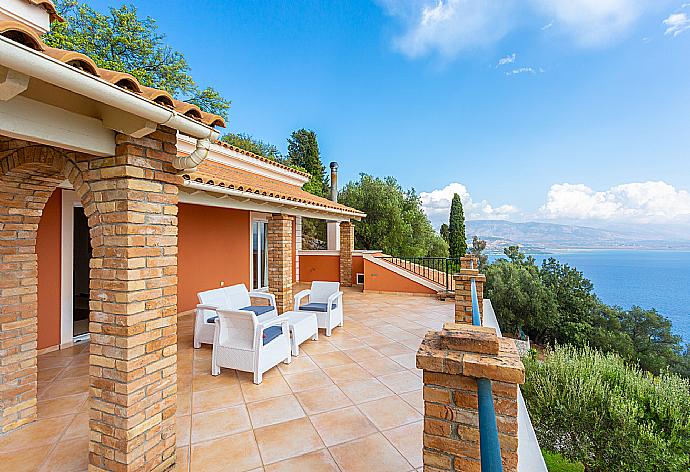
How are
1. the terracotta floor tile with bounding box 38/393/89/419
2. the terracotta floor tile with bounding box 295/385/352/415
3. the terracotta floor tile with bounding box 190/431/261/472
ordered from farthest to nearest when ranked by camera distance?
1. the terracotta floor tile with bounding box 295/385/352/415
2. the terracotta floor tile with bounding box 38/393/89/419
3. the terracotta floor tile with bounding box 190/431/261/472

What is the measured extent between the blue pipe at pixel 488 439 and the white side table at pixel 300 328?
425cm

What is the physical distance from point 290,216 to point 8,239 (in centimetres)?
497

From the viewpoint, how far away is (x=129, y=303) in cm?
215

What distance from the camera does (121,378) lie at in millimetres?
2160

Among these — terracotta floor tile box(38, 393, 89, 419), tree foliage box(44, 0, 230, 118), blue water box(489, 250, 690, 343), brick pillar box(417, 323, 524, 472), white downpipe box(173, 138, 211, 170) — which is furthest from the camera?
blue water box(489, 250, 690, 343)

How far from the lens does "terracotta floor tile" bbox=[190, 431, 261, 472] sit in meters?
2.53

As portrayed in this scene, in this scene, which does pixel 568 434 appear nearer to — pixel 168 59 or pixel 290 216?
pixel 290 216

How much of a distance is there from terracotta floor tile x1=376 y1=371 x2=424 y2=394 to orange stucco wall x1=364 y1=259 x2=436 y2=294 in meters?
6.40

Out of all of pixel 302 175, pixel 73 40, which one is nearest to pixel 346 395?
pixel 302 175

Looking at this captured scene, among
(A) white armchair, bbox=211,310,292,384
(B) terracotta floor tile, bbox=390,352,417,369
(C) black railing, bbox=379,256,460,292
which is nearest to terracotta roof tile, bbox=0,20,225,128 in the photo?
(A) white armchair, bbox=211,310,292,384

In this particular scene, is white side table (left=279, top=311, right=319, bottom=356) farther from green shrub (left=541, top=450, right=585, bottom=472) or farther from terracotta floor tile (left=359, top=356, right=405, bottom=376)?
green shrub (left=541, top=450, right=585, bottom=472)

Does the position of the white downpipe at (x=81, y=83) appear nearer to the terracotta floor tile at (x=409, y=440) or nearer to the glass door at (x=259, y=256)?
the terracotta floor tile at (x=409, y=440)

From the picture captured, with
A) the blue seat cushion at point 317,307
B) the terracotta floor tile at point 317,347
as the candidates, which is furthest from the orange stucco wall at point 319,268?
the terracotta floor tile at point 317,347

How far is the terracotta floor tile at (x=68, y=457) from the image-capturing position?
8.23 feet
